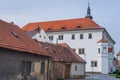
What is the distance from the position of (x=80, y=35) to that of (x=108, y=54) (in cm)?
867

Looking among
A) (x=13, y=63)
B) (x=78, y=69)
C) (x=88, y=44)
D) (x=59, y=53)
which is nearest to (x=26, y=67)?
(x=13, y=63)

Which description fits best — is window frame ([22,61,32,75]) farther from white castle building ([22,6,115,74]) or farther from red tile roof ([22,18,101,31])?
red tile roof ([22,18,101,31])

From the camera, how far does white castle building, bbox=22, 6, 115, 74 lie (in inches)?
2333

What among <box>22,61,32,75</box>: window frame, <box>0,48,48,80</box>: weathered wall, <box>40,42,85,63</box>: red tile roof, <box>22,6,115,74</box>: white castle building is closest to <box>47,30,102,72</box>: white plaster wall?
<box>22,6,115,74</box>: white castle building

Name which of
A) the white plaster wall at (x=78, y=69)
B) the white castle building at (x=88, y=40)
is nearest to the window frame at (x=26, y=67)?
the white plaster wall at (x=78, y=69)

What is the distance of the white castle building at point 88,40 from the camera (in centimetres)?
5925

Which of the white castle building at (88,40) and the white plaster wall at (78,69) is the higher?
the white castle building at (88,40)

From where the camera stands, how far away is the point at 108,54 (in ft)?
199

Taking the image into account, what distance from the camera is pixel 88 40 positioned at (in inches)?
2435

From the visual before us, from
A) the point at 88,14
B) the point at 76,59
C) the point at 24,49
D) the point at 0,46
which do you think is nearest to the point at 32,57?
the point at 24,49

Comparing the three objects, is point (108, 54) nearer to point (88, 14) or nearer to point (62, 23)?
point (62, 23)

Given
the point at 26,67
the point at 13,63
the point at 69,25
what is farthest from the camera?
the point at 69,25

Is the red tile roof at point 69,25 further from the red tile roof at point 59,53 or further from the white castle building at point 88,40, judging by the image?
the red tile roof at point 59,53

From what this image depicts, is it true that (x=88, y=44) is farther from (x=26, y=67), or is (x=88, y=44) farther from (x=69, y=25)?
(x=26, y=67)
